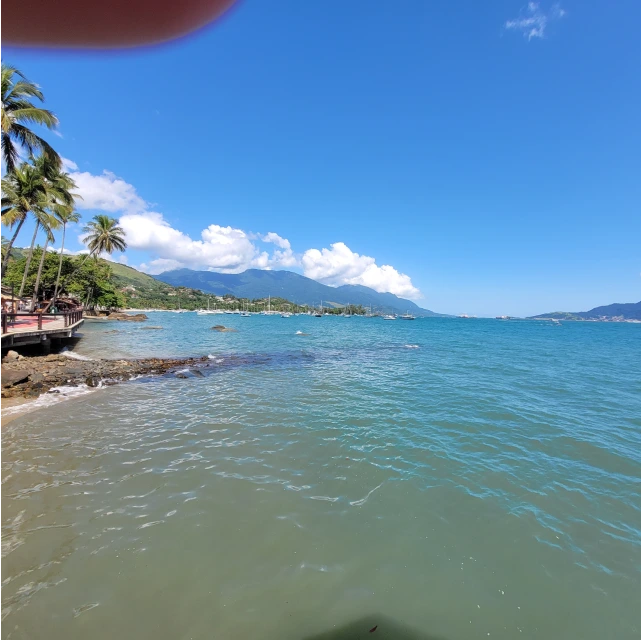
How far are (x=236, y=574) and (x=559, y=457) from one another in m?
8.11

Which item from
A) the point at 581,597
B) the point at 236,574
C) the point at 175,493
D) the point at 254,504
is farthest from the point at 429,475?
the point at 175,493

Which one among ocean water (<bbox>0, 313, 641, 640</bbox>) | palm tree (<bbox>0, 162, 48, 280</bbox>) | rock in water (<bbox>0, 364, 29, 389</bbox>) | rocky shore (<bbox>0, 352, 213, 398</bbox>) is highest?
palm tree (<bbox>0, 162, 48, 280</bbox>)

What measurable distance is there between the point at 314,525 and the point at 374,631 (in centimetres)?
172

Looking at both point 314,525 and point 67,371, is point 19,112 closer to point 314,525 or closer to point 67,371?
point 67,371

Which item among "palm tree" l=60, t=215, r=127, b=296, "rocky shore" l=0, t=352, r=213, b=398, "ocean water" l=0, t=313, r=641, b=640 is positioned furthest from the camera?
"palm tree" l=60, t=215, r=127, b=296

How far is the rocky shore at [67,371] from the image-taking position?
1198cm

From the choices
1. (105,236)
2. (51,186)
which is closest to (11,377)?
(51,186)

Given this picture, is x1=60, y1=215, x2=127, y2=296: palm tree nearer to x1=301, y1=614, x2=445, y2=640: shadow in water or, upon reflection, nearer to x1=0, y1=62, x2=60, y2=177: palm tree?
x1=0, y1=62, x2=60, y2=177: palm tree

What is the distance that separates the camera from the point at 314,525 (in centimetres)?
490

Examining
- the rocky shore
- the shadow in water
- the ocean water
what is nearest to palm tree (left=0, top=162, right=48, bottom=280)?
the rocky shore

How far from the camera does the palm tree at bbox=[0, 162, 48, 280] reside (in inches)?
1000

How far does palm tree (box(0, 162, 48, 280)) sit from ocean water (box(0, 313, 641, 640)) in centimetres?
2547

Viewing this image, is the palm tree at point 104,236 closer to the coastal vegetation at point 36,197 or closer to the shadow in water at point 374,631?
the coastal vegetation at point 36,197

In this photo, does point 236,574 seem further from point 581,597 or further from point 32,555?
point 581,597
